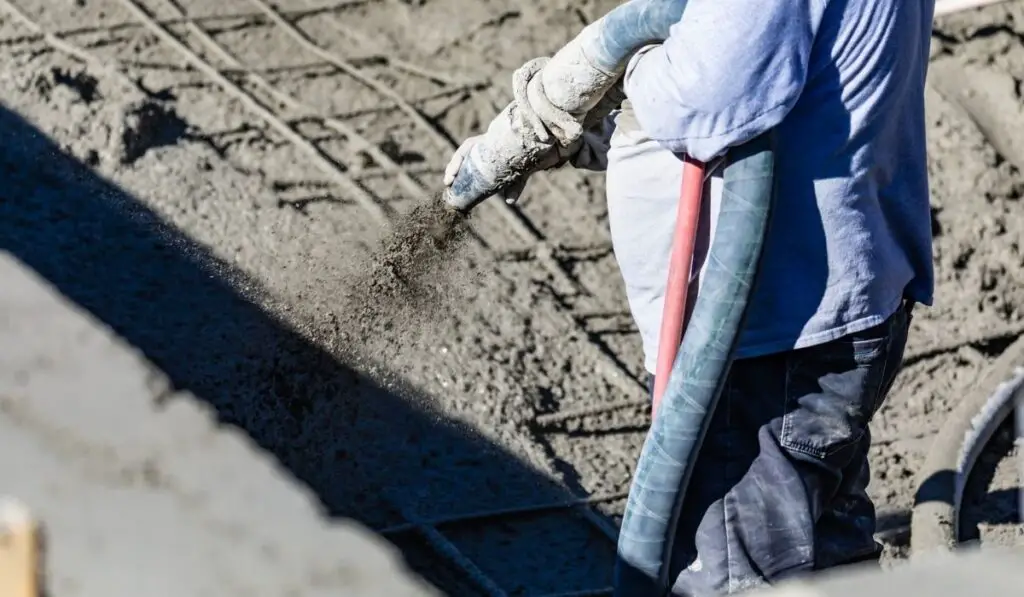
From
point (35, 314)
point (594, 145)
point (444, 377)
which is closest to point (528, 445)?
point (444, 377)

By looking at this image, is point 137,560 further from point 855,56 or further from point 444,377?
point 444,377

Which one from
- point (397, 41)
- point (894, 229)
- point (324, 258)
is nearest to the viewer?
point (894, 229)

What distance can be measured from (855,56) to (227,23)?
175 inches

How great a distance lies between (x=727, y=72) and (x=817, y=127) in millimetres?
242

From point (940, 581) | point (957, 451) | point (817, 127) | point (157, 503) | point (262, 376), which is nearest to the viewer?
point (940, 581)

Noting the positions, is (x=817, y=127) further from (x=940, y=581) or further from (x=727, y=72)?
(x=940, y=581)

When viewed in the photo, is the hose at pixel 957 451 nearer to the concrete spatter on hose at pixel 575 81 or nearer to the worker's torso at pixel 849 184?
the worker's torso at pixel 849 184

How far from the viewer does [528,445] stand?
4125mm

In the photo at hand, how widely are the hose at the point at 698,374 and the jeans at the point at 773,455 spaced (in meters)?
0.10

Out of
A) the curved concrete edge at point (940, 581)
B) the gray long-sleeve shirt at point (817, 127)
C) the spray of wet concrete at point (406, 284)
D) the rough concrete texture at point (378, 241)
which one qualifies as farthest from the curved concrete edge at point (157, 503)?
the rough concrete texture at point (378, 241)

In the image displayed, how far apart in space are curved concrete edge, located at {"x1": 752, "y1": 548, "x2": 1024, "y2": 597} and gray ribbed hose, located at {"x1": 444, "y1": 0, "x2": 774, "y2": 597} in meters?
0.94

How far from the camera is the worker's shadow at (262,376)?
3.99 metres

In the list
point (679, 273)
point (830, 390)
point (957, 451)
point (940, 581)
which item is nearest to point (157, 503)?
point (940, 581)

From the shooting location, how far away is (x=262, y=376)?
14.0ft
